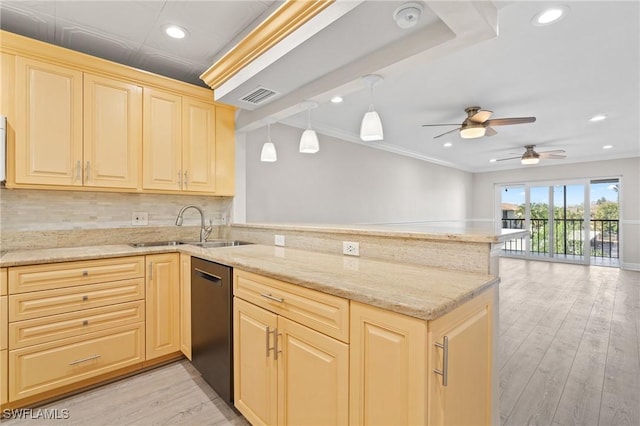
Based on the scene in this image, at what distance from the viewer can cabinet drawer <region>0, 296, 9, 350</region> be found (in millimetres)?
1750

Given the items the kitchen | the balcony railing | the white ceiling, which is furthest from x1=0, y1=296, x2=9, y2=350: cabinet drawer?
the balcony railing

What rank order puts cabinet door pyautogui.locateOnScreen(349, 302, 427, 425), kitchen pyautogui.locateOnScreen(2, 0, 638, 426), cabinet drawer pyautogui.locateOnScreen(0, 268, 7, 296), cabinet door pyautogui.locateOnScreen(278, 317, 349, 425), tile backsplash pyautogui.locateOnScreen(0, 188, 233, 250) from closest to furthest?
cabinet door pyautogui.locateOnScreen(349, 302, 427, 425), cabinet door pyautogui.locateOnScreen(278, 317, 349, 425), cabinet drawer pyautogui.locateOnScreen(0, 268, 7, 296), tile backsplash pyautogui.locateOnScreen(0, 188, 233, 250), kitchen pyautogui.locateOnScreen(2, 0, 638, 426)

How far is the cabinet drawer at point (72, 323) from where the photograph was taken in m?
1.82

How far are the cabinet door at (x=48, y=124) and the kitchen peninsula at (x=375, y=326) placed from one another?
0.61 m

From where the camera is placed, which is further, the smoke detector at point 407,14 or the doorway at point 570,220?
the doorway at point 570,220

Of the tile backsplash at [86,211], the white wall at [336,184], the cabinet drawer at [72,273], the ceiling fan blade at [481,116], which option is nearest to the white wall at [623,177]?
the white wall at [336,184]

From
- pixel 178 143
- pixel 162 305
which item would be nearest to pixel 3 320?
A: pixel 162 305

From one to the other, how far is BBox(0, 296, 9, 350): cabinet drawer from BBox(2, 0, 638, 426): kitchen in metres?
0.65

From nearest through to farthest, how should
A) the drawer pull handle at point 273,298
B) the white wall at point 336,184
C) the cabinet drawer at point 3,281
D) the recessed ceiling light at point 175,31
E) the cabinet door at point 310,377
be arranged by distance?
the cabinet door at point 310,377, the drawer pull handle at point 273,298, the cabinet drawer at point 3,281, the recessed ceiling light at point 175,31, the white wall at point 336,184

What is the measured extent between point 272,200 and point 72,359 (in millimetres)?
2305

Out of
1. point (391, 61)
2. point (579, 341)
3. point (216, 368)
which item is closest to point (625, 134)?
point (579, 341)

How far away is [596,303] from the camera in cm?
391

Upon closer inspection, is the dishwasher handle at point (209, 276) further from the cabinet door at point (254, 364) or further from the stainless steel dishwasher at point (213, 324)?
the cabinet door at point (254, 364)

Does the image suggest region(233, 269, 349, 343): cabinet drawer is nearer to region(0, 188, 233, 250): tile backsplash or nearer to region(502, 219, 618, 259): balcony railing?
region(0, 188, 233, 250): tile backsplash
